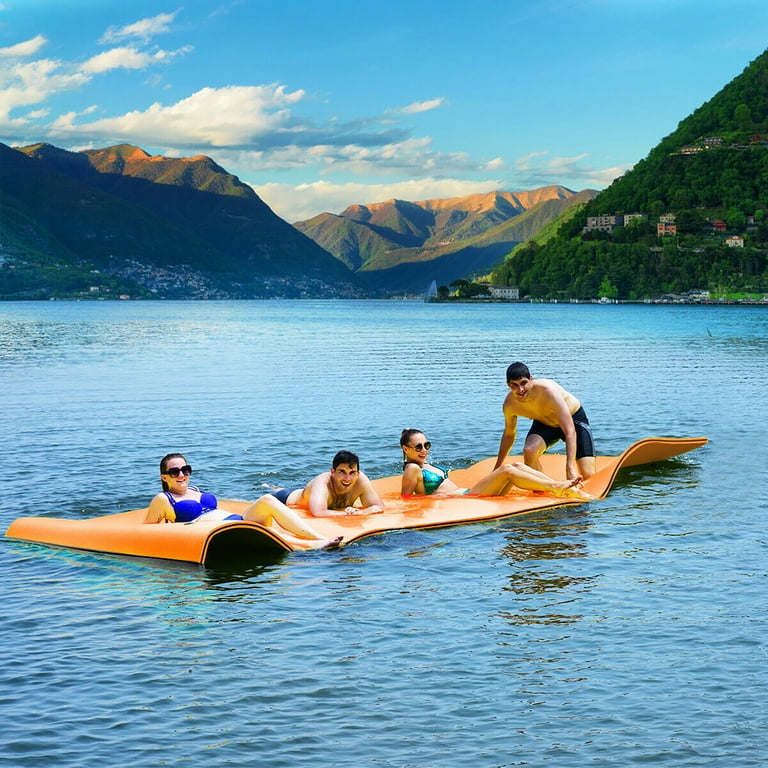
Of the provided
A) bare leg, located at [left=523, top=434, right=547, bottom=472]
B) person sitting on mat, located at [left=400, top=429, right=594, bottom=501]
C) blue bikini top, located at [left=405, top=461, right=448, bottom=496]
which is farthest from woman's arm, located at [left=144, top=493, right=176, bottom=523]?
bare leg, located at [left=523, top=434, right=547, bottom=472]

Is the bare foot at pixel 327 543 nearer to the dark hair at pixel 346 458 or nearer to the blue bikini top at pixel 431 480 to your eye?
the dark hair at pixel 346 458

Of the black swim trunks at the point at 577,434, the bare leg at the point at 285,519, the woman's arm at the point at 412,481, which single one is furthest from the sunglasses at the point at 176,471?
the black swim trunks at the point at 577,434

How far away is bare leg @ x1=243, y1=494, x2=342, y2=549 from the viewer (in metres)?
11.6

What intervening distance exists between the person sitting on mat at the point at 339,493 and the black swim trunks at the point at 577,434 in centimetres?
310

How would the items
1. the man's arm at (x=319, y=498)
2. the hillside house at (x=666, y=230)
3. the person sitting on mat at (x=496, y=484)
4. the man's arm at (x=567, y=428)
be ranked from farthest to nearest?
1. the hillside house at (x=666, y=230)
2. the man's arm at (x=567, y=428)
3. the person sitting on mat at (x=496, y=484)
4. the man's arm at (x=319, y=498)

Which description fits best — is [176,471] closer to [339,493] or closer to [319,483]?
[319,483]

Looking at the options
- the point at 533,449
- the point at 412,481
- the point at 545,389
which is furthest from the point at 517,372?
the point at 412,481

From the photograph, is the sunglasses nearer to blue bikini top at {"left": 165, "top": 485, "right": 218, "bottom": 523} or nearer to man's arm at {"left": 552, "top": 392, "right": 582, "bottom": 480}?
blue bikini top at {"left": 165, "top": 485, "right": 218, "bottom": 523}

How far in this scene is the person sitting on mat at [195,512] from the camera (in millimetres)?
11531

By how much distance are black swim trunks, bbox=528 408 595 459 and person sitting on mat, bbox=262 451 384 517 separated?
3.10 metres

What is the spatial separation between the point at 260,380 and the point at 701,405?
51.1ft

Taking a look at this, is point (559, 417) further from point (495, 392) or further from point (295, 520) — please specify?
point (495, 392)

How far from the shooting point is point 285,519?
1159 centimetres

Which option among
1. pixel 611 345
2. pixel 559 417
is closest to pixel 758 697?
pixel 559 417
